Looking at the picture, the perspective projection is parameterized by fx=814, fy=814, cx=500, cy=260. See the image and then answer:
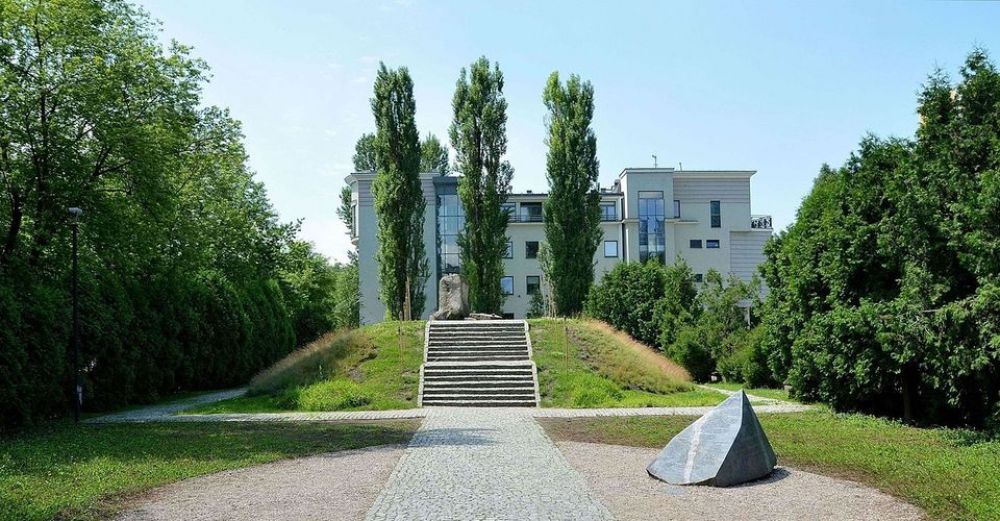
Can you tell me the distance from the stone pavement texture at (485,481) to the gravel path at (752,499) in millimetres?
359

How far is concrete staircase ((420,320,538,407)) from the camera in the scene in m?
21.3

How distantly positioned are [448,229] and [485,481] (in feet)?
152

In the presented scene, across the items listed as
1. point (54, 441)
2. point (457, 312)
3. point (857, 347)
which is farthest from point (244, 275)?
point (857, 347)

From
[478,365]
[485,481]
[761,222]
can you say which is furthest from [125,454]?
[761,222]

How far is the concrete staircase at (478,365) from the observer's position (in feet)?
69.8

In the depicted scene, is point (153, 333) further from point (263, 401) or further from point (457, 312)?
point (457, 312)

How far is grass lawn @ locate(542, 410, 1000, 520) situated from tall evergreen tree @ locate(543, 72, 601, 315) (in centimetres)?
2459

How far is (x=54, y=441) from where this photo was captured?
14562 mm

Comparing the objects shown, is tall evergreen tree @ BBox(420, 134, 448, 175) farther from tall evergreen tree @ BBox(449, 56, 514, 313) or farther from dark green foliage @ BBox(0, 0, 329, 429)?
dark green foliage @ BBox(0, 0, 329, 429)

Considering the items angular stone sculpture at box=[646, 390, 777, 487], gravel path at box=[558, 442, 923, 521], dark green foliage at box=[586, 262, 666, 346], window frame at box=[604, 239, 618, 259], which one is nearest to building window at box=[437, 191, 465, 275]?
window frame at box=[604, 239, 618, 259]

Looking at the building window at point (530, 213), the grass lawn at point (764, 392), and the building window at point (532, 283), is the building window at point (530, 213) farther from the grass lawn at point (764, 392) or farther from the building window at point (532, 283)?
the grass lawn at point (764, 392)

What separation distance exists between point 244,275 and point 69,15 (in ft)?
65.4

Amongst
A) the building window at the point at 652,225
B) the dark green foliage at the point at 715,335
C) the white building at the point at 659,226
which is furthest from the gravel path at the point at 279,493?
the building window at the point at 652,225

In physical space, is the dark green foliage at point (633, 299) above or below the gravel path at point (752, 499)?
above
